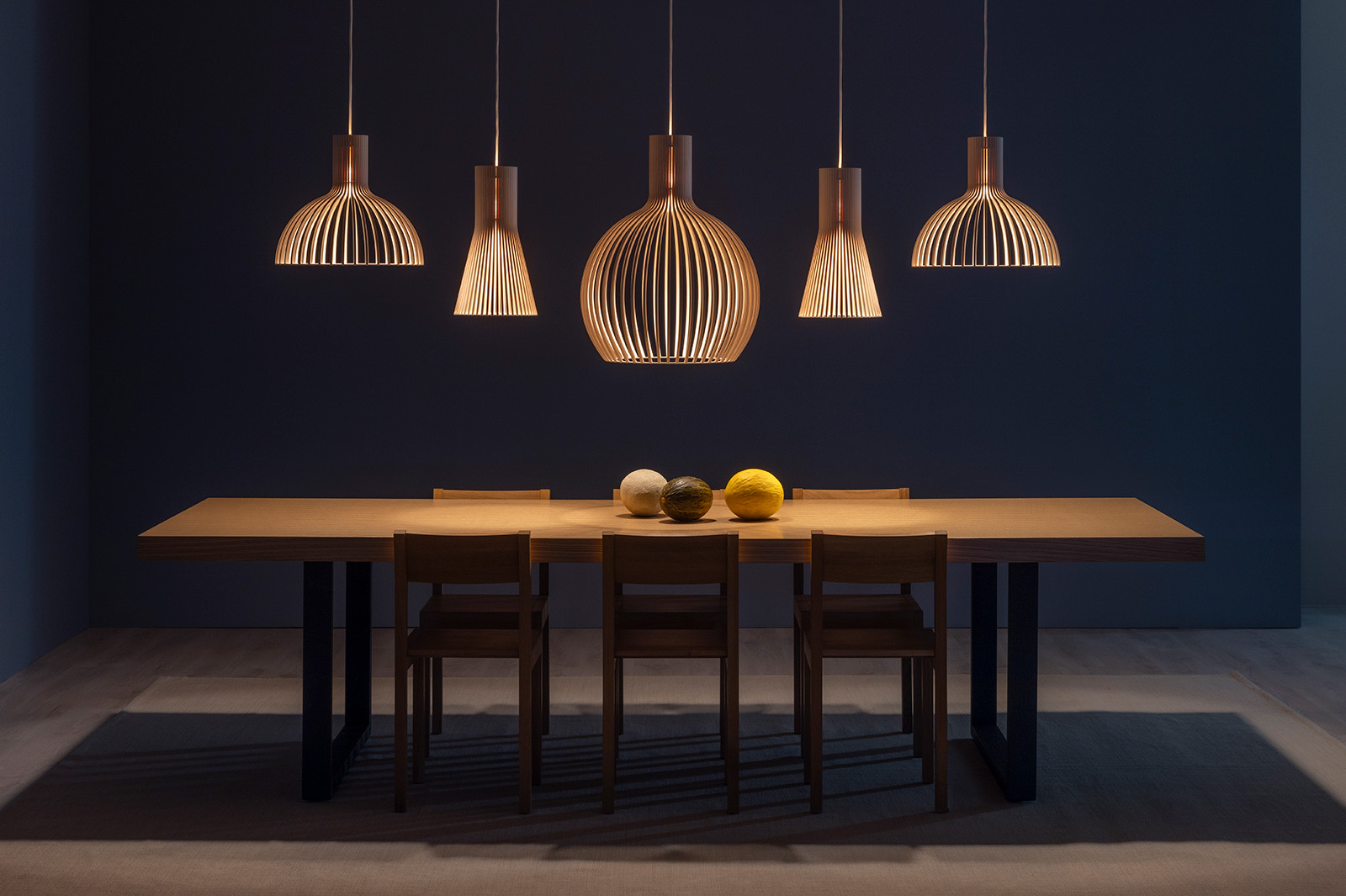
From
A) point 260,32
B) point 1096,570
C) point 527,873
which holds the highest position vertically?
point 260,32

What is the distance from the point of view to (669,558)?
3.57 m

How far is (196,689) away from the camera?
505 cm

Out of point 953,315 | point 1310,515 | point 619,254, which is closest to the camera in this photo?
point 619,254

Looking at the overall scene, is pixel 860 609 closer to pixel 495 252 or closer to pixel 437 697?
pixel 437 697

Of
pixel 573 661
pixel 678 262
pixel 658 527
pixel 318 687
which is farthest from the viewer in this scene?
pixel 573 661

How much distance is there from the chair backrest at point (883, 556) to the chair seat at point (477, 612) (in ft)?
3.62

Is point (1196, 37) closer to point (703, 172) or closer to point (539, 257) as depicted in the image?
point (703, 172)

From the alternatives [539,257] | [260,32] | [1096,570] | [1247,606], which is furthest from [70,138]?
Answer: [1247,606]

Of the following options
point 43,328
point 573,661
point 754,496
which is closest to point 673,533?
point 754,496

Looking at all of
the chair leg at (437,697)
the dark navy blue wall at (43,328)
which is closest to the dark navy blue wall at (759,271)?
the dark navy blue wall at (43,328)

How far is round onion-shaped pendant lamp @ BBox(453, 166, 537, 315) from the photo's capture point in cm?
386

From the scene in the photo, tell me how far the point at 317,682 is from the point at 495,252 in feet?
4.96

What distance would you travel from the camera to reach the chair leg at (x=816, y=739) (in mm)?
3633

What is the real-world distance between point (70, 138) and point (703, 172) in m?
3.25
